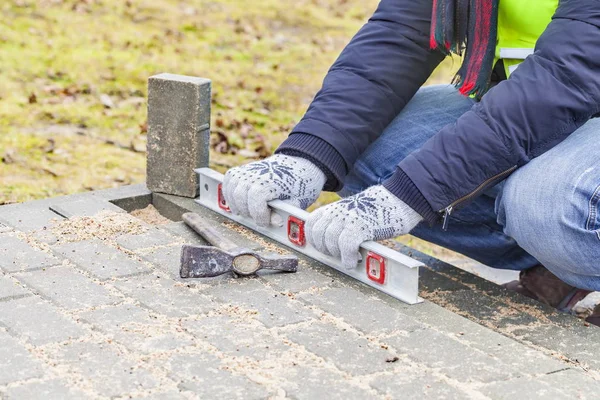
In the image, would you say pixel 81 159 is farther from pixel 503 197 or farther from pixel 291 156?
pixel 503 197

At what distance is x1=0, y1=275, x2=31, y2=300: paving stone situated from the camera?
9.12 feet

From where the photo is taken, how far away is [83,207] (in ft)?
12.0

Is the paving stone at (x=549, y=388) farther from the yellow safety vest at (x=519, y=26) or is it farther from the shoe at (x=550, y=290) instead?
the yellow safety vest at (x=519, y=26)

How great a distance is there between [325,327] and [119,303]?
630 millimetres

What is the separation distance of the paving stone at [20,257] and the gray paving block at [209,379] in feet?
2.75

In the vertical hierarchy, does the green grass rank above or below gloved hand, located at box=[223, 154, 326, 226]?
below

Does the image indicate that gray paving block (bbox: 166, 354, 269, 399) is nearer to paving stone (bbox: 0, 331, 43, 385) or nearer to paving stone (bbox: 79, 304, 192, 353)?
paving stone (bbox: 79, 304, 192, 353)

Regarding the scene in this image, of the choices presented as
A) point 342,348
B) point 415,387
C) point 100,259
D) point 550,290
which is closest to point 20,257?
point 100,259

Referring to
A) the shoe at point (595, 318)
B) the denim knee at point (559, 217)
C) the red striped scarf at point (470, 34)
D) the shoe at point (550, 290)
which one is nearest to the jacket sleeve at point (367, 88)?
the red striped scarf at point (470, 34)

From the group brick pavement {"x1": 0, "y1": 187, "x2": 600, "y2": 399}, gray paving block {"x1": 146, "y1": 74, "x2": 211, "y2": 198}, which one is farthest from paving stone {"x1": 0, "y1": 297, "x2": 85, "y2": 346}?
gray paving block {"x1": 146, "y1": 74, "x2": 211, "y2": 198}

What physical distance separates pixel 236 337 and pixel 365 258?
2.00 ft

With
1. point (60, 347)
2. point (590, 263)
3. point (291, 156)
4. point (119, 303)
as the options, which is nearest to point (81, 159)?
point (291, 156)

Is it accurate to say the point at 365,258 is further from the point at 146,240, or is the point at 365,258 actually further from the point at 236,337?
the point at 146,240

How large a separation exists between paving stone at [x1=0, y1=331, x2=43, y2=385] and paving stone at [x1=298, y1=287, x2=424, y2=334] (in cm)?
87
